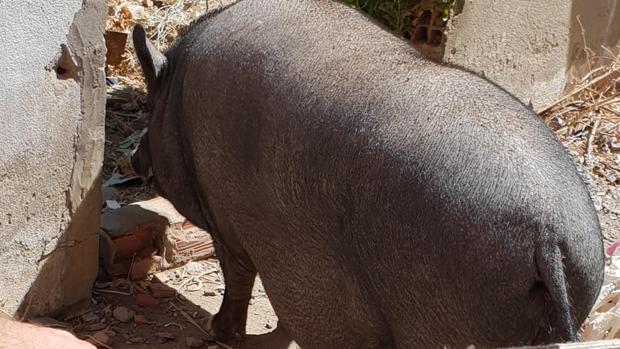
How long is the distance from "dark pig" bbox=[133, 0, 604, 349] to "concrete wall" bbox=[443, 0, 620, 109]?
2.14m

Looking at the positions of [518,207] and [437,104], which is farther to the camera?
[437,104]

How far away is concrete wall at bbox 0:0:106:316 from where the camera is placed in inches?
140

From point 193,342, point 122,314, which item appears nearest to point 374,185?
point 193,342

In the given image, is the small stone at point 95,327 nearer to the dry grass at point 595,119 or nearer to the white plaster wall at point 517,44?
the white plaster wall at point 517,44

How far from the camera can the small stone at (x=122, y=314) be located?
4223 mm

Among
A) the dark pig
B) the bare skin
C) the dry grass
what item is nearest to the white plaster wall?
the dry grass

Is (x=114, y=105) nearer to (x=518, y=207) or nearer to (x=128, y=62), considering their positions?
(x=128, y=62)

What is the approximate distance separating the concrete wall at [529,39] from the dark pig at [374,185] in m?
2.14

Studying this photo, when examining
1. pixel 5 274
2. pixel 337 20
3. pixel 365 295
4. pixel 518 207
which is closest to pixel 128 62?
pixel 5 274

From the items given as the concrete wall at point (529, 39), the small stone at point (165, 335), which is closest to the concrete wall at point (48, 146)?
the small stone at point (165, 335)

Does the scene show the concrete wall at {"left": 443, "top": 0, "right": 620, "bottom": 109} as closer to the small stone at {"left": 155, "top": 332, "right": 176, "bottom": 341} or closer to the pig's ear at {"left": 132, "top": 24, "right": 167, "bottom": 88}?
the pig's ear at {"left": 132, "top": 24, "right": 167, "bottom": 88}

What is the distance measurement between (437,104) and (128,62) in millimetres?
3622

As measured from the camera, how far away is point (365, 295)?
9.53 feet

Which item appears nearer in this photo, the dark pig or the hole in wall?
the dark pig
